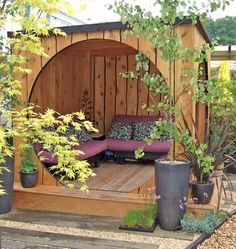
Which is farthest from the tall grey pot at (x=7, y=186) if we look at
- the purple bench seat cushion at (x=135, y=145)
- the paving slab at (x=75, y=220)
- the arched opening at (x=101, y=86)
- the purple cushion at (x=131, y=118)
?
the purple cushion at (x=131, y=118)

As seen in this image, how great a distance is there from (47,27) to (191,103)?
197cm

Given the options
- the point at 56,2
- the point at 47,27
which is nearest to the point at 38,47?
the point at 47,27

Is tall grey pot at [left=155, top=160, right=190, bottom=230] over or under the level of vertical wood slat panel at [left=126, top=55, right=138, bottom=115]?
under

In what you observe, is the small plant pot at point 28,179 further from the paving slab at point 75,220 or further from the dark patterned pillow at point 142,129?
the dark patterned pillow at point 142,129

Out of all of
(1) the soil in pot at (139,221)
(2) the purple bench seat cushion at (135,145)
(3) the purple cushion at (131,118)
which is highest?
(3) the purple cushion at (131,118)

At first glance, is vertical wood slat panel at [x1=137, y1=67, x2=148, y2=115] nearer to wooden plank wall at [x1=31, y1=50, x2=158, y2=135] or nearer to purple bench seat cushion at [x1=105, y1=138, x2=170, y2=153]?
wooden plank wall at [x1=31, y1=50, x2=158, y2=135]

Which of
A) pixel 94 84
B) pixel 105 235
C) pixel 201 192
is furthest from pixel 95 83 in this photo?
pixel 105 235

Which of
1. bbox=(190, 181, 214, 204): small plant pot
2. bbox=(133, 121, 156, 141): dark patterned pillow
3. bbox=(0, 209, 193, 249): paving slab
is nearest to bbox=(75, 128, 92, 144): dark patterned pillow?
bbox=(133, 121, 156, 141): dark patterned pillow

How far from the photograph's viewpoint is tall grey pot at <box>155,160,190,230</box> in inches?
156

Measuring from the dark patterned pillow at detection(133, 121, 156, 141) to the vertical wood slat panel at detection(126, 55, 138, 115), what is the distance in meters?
0.50

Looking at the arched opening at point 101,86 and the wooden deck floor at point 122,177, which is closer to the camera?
the wooden deck floor at point 122,177

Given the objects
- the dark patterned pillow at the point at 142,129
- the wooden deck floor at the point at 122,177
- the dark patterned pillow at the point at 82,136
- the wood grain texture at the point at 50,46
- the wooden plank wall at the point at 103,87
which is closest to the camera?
the wood grain texture at the point at 50,46

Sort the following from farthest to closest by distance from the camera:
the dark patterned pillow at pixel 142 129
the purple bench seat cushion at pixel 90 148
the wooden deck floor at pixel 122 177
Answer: the dark patterned pillow at pixel 142 129 → the purple bench seat cushion at pixel 90 148 → the wooden deck floor at pixel 122 177

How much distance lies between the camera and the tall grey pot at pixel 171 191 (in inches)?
156
